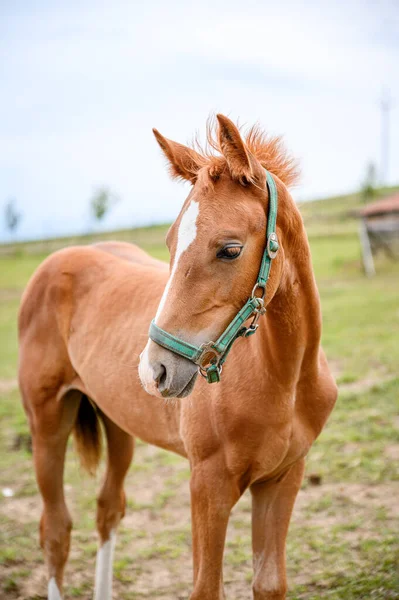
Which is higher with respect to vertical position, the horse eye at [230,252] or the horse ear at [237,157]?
the horse ear at [237,157]

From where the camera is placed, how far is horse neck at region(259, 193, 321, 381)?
7.39ft

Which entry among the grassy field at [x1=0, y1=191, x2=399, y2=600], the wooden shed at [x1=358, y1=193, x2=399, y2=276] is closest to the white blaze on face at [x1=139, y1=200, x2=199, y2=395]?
the grassy field at [x1=0, y1=191, x2=399, y2=600]

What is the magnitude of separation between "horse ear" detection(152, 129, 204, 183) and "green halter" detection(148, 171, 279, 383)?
0.29 metres

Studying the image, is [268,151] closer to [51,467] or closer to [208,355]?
[208,355]

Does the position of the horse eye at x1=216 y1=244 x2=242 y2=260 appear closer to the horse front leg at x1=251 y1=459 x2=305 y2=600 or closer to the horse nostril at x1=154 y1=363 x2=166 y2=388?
the horse nostril at x1=154 y1=363 x2=166 y2=388

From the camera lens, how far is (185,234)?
1.96m

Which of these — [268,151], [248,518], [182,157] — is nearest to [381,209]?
[248,518]

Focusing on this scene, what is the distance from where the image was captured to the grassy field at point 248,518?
346 cm

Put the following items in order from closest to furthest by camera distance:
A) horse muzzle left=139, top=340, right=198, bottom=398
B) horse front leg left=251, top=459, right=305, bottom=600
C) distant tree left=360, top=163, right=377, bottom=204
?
horse muzzle left=139, top=340, right=198, bottom=398
horse front leg left=251, top=459, right=305, bottom=600
distant tree left=360, top=163, right=377, bottom=204

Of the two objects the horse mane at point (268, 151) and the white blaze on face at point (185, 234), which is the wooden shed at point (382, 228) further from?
the white blaze on face at point (185, 234)

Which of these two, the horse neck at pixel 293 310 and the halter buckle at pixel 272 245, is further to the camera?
the horse neck at pixel 293 310

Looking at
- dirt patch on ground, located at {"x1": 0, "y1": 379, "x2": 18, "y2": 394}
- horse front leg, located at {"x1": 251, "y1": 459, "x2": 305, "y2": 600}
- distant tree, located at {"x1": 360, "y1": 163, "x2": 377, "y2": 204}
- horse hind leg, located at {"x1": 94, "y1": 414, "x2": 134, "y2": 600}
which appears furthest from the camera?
distant tree, located at {"x1": 360, "y1": 163, "x2": 377, "y2": 204}

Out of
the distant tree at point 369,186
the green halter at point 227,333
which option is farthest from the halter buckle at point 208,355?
the distant tree at point 369,186

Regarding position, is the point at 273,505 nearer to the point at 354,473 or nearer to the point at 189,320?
the point at 189,320
